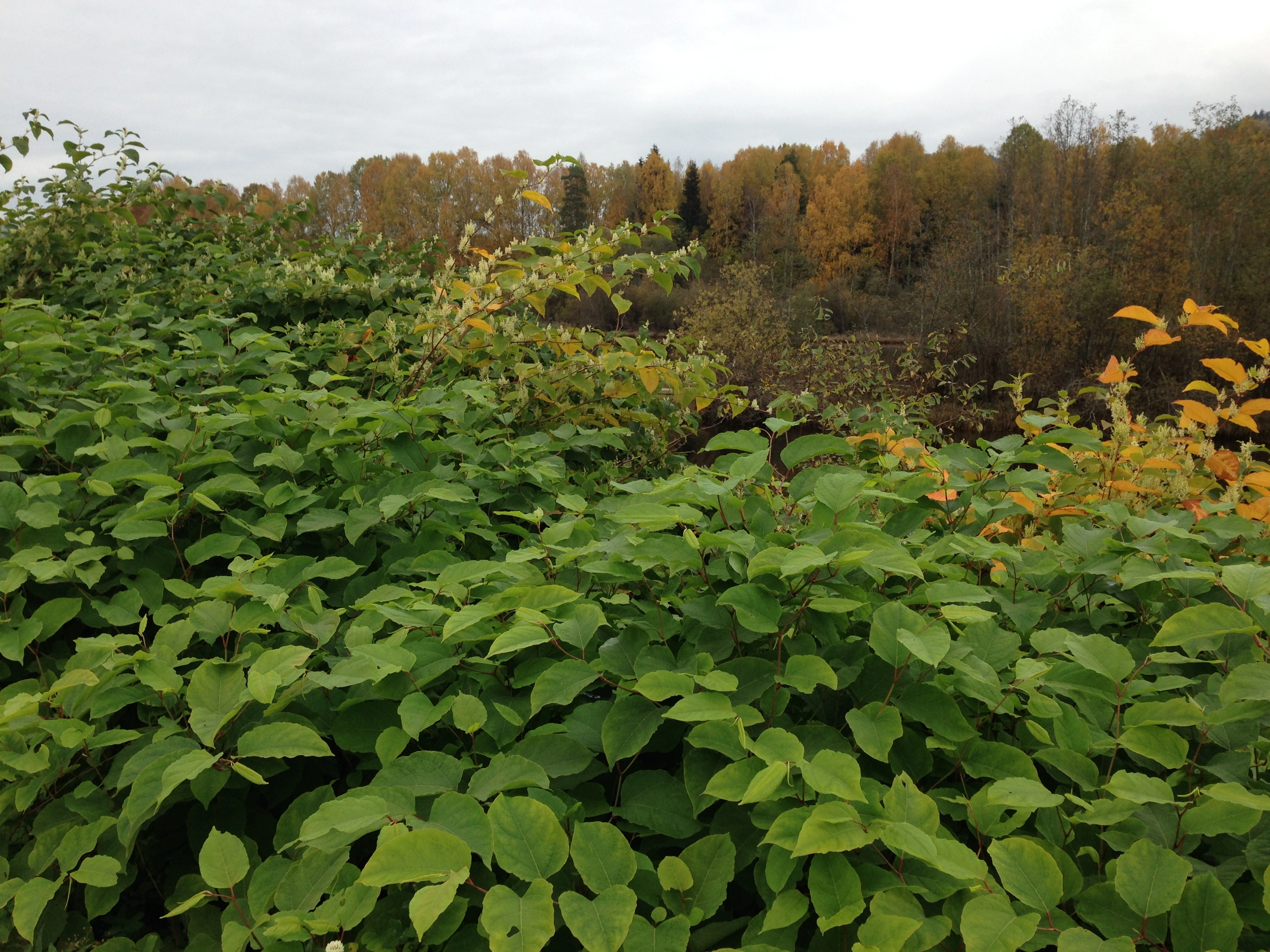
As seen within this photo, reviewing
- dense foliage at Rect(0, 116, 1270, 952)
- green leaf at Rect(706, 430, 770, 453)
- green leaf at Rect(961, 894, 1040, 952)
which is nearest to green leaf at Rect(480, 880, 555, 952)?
dense foliage at Rect(0, 116, 1270, 952)

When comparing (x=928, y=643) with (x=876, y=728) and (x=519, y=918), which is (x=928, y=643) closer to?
(x=876, y=728)

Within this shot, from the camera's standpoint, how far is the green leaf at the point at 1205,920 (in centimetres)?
85

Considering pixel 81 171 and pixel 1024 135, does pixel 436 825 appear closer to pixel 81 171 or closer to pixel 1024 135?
pixel 81 171

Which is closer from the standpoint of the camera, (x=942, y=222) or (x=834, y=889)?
(x=834, y=889)

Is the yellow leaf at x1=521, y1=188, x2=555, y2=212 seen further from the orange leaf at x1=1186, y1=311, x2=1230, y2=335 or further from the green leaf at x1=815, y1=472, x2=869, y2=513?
the orange leaf at x1=1186, y1=311, x2=1230, y2=335

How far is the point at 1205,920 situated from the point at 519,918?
0.79 meters

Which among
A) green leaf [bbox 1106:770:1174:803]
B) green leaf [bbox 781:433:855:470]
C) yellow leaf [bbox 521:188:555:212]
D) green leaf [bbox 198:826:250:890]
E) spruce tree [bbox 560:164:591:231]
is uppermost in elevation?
spruce tree [bbox 560:164:591:231]

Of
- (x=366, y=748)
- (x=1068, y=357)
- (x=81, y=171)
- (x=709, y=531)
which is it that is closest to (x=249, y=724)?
(x=366, y=748)

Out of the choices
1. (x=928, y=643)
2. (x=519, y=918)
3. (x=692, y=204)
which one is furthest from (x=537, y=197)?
(x=692, y=204)

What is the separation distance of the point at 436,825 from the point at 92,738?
75cm

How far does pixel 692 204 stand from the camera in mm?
51469

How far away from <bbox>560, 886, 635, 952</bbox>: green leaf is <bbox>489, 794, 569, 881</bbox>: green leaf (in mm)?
42

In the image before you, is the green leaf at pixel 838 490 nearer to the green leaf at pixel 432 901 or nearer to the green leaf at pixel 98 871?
the green leaf at pixel 432 901

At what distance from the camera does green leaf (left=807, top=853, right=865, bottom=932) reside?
86 centimetres
